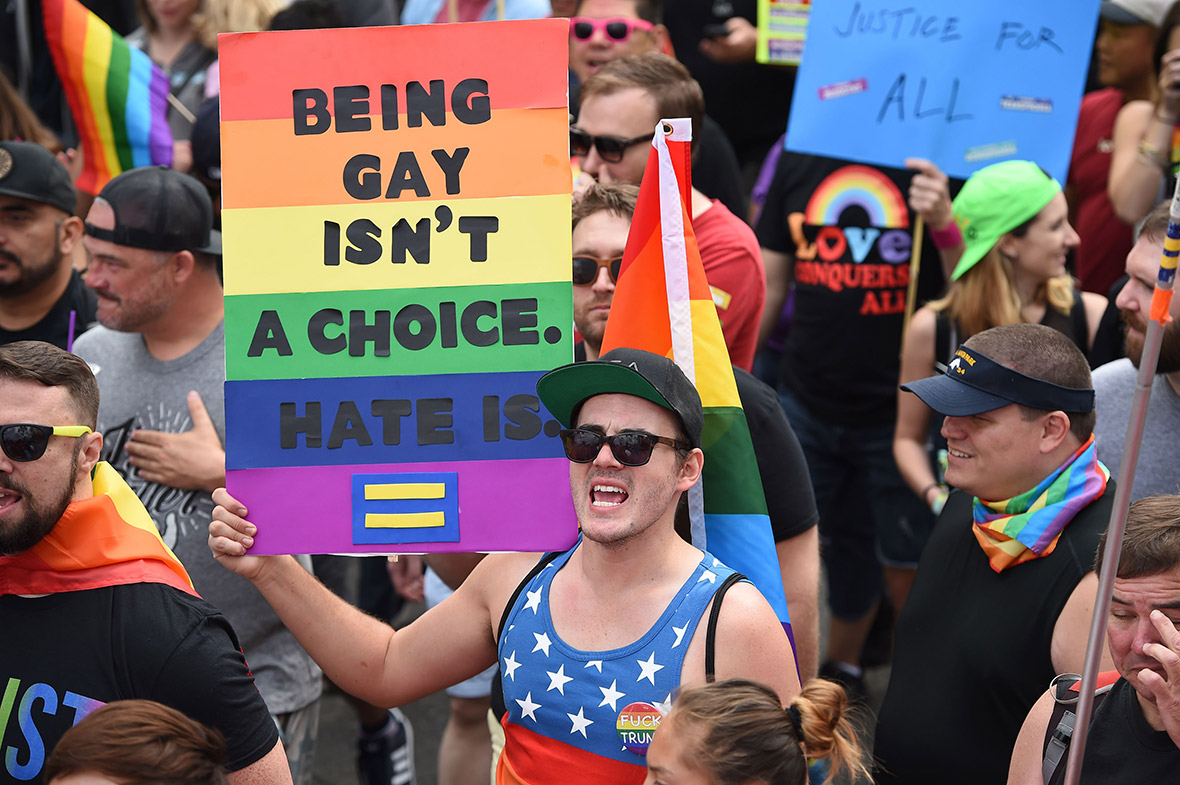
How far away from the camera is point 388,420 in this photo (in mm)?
2977

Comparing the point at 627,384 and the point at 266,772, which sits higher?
the point at 627,384

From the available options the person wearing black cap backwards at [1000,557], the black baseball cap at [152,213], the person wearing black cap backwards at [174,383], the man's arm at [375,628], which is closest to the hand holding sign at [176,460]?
the person wearing black cap backwards at [174,383]

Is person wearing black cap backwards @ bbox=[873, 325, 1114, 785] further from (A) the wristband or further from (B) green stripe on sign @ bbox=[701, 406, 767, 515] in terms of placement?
(A) the wristband

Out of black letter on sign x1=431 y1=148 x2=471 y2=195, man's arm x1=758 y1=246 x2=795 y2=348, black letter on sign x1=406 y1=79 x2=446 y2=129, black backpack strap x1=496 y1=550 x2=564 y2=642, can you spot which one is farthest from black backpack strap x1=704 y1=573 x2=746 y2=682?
man's arm x1=758 y1=246 x2=795 y2=348

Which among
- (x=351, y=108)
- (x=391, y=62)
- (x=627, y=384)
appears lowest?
(x=627, y=384)

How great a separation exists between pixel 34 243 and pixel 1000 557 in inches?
135

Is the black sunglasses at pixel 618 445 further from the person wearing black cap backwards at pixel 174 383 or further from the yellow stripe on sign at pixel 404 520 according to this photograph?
the person wearing black cap backwards at pixel 174 383

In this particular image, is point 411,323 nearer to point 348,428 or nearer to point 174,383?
point 348,428

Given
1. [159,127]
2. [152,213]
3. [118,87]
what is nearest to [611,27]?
[159,127]

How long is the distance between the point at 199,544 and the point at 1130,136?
13.1 ft

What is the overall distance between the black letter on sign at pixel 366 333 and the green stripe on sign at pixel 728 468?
0.76 m

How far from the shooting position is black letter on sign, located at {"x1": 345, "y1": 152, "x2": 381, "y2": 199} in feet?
9.88

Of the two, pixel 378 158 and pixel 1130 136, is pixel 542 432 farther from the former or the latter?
pixel 1130 136

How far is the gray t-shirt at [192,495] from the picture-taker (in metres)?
3.74
